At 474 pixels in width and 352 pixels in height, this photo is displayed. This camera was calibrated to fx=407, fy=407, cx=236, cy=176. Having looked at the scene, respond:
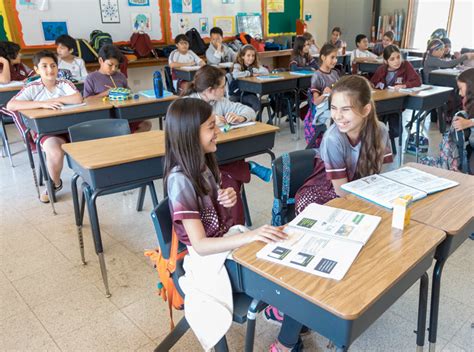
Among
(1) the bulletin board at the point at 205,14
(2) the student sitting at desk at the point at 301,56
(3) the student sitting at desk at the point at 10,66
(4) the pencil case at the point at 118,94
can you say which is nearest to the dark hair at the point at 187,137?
(4) the pencil case at the point at 118,94

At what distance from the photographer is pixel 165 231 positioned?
149cm

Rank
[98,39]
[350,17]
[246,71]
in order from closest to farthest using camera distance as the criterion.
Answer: [246,71]
[98,39]
[350,17]

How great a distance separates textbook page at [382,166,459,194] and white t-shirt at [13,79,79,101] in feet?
8.67

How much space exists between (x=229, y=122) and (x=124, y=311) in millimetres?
1318

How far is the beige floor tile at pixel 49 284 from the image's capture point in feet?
7.00

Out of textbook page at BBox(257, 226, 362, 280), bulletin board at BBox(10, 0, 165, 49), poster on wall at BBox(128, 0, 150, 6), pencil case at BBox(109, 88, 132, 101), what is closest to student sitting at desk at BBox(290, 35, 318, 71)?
bulletin board at BBox(10, 0, 165, 49)

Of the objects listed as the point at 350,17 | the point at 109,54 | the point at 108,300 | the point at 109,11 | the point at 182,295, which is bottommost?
the point at 108,300

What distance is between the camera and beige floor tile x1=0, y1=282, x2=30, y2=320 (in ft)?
6.64

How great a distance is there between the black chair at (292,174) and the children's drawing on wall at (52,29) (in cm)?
564

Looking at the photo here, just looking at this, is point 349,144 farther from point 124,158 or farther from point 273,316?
point 124,158

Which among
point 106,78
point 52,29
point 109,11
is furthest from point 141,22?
point 106,78

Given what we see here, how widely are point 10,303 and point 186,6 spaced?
6.66 meters

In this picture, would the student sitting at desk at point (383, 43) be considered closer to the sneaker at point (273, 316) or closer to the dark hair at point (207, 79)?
the dark hair at point (207, 79)

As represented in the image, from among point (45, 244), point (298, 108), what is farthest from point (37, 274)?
point (298, 108)
